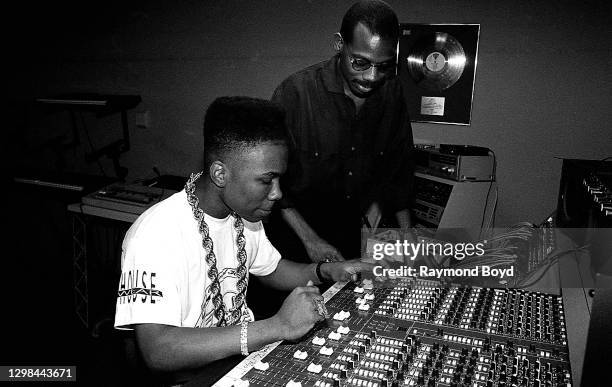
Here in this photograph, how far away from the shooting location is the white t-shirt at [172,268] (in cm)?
117

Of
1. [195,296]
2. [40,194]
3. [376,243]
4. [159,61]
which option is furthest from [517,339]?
[159,61]

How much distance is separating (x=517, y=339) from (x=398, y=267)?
470mm

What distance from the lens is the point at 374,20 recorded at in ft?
5.92

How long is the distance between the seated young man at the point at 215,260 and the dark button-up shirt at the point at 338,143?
706 millimetres

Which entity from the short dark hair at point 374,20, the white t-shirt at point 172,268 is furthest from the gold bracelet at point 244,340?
the short dark hair at point 374,20

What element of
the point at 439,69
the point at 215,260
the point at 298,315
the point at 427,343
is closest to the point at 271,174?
the point at 215,260

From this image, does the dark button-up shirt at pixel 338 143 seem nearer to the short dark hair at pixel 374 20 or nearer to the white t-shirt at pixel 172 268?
the short dark hair at pixel 374 20

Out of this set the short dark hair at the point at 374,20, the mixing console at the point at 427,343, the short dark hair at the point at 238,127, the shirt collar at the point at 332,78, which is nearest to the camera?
the mixing console at the point at 427,343

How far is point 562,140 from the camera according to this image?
3.29m

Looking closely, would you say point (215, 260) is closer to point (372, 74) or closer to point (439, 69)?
point (372, 74)

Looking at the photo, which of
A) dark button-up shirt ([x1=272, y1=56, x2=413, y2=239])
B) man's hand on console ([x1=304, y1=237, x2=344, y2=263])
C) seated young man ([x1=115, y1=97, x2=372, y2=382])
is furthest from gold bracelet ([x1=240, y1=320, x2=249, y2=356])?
dark button-up shirt ([x1=272, y1=56, x2=413, y2=239])

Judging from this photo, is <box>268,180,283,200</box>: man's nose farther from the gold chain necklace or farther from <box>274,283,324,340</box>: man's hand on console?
<box>274,283,324,340</box>: man's hand on console

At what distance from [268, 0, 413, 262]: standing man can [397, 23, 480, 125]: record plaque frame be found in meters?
1.25

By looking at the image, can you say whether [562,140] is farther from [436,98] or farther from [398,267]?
[398,267]
